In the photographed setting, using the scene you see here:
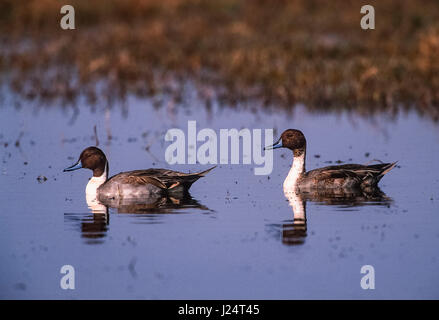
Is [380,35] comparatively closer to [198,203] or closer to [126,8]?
[126,8]

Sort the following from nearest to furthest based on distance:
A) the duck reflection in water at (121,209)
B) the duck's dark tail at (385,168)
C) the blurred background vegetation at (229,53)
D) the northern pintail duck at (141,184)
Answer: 1. the duck reflection in water at (121,209)
2. the northern pintail duck at (141,184)
3. the duck's dark tail at (385,168)
4. the blurred background vegetation at (229,53)

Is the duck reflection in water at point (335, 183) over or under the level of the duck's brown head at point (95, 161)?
under

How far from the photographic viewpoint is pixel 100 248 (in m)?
9.29

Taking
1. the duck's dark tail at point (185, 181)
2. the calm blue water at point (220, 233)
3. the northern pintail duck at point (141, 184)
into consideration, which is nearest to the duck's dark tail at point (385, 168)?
the calm blue water at point (220, 233)

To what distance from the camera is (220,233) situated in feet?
32.0

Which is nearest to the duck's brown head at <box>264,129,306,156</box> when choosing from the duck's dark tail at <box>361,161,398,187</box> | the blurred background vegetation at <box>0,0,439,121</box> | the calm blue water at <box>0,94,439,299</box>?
the calm blue water at <box>0,94,439,299</box>

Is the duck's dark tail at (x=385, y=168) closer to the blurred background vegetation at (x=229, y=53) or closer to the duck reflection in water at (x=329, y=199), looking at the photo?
the duck reflection in water at (x=329, y=199)

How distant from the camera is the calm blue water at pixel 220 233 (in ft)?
26.9

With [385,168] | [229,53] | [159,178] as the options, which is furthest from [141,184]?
[229,53]

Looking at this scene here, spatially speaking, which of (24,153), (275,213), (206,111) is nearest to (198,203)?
(275,213)

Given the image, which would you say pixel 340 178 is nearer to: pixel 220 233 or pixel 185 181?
pixel 185 181

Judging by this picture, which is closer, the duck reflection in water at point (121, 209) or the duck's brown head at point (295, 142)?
the duck reflection in water at point (121, 209)

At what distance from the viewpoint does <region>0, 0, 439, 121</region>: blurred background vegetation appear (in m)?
19.4

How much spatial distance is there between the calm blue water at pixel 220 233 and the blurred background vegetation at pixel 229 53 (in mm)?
4015
